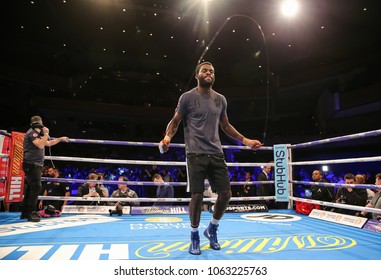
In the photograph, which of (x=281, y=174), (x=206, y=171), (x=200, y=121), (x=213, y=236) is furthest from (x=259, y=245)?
(x=281, y=174)

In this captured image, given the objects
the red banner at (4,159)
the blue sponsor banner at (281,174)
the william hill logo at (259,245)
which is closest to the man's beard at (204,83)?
the william hill logo at (259,245)

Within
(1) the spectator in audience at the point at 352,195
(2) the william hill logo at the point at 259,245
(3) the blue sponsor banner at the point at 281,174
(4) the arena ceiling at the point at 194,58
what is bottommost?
(2) the william hill logo at the point at 259,245

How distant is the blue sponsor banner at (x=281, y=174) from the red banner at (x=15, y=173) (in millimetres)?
3337

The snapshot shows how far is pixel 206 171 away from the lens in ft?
6.61

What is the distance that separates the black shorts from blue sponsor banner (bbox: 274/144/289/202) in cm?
219

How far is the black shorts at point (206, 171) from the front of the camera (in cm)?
197

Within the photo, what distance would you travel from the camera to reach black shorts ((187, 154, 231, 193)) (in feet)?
6.47

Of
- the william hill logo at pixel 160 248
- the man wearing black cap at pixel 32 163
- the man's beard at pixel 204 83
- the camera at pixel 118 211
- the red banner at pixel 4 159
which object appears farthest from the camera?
the camera at pixel 118 211

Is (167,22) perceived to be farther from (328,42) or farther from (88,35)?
(328,42)

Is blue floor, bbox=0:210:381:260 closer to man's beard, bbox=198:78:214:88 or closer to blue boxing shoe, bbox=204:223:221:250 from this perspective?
blue boxing shoe, bbox=204:223:221:250

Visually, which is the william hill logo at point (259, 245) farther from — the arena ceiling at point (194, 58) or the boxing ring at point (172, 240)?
the arena ceiling at point (194, 58)

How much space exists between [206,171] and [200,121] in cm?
36

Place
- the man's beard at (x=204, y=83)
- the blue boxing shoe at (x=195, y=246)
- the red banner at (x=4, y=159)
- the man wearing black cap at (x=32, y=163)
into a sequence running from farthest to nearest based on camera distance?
1. the red banner at (x=4, y=159)
2. the man wearing black cap at (x=32, y=163)
3. the man's beard at (x=204, y=83)
4. the blue boxing shoe at (x=195, y=246)
